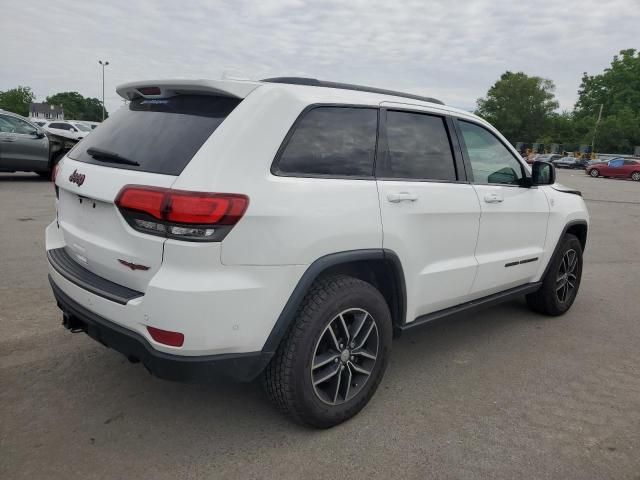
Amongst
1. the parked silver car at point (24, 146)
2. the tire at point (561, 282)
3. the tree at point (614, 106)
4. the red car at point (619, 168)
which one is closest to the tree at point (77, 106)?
the tree at point (614, 106)

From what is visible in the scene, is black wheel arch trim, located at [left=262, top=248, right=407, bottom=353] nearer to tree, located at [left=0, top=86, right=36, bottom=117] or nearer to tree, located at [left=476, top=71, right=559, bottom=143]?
tree, located at [left=476, top=71, right=559, bottom=143]

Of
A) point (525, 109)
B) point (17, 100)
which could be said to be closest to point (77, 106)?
point (17, 100)

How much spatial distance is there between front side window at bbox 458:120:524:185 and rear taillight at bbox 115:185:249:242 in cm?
201

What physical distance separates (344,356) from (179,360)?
0.90 meters

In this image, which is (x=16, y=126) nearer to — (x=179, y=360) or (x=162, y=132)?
(x=162, y=132)

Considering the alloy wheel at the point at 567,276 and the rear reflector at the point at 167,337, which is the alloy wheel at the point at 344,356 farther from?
the alloy wheel at the point at 567,276

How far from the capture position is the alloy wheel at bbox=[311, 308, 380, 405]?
8.75 feet

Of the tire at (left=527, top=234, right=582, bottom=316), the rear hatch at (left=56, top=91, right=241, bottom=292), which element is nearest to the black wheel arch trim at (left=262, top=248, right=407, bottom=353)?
the rear hatch at (left=56, top=91, right=241, bottom=292)

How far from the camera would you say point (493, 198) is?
11.9ft

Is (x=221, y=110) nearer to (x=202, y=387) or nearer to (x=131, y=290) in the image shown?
(x=131, y=290)

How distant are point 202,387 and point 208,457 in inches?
27.9

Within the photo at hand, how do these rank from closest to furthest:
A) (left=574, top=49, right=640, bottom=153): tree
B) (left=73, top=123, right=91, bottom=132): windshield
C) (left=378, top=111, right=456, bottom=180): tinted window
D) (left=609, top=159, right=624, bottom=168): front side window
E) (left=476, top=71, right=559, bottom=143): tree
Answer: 1. (left=378, top=111, right=456, bottom=180): tinted window
2. (left=73, top=123, right=91, bottom=132): windshield
3. (left=609, top=159, right=624, bottom=168): front side window
4. (left=574, top=49, right=640, bottom=153): tree
5. (left=476, top=71, right=559, bottom=143): tree

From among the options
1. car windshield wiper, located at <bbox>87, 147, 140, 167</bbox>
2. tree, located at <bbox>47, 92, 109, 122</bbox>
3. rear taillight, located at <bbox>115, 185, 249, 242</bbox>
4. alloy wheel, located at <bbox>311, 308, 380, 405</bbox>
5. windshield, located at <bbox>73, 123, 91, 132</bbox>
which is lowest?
alloy wheel, located at <bbox>311, 308, 380, 405</bbox>

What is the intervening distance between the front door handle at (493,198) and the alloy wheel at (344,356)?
1.34 metres
